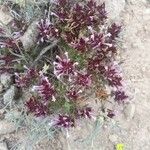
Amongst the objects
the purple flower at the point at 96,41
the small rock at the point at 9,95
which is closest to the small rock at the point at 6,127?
the small rock at the point at 9,95

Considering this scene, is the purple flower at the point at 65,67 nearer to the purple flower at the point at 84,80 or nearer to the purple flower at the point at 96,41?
the purple flower at the point at 84,80

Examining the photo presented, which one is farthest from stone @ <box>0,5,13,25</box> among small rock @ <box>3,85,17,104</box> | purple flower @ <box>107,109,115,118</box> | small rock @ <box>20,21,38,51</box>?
purple flower @ <box>107,109,115,118</box>

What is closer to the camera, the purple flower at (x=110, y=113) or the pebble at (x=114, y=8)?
the purple flower at (x=110, y=113)

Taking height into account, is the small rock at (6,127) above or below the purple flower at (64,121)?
below

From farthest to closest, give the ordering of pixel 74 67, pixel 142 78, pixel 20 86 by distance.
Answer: pixel 142 78
pixel 20 86
pixel 74 67

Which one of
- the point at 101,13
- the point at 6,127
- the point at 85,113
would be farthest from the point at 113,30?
the point at 6,127

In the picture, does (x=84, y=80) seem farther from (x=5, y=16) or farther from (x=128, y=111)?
(x=5, y=16)

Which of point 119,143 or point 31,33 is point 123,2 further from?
point 119,143

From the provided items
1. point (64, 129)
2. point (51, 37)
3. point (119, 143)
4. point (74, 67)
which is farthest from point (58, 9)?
point (119, 143)
